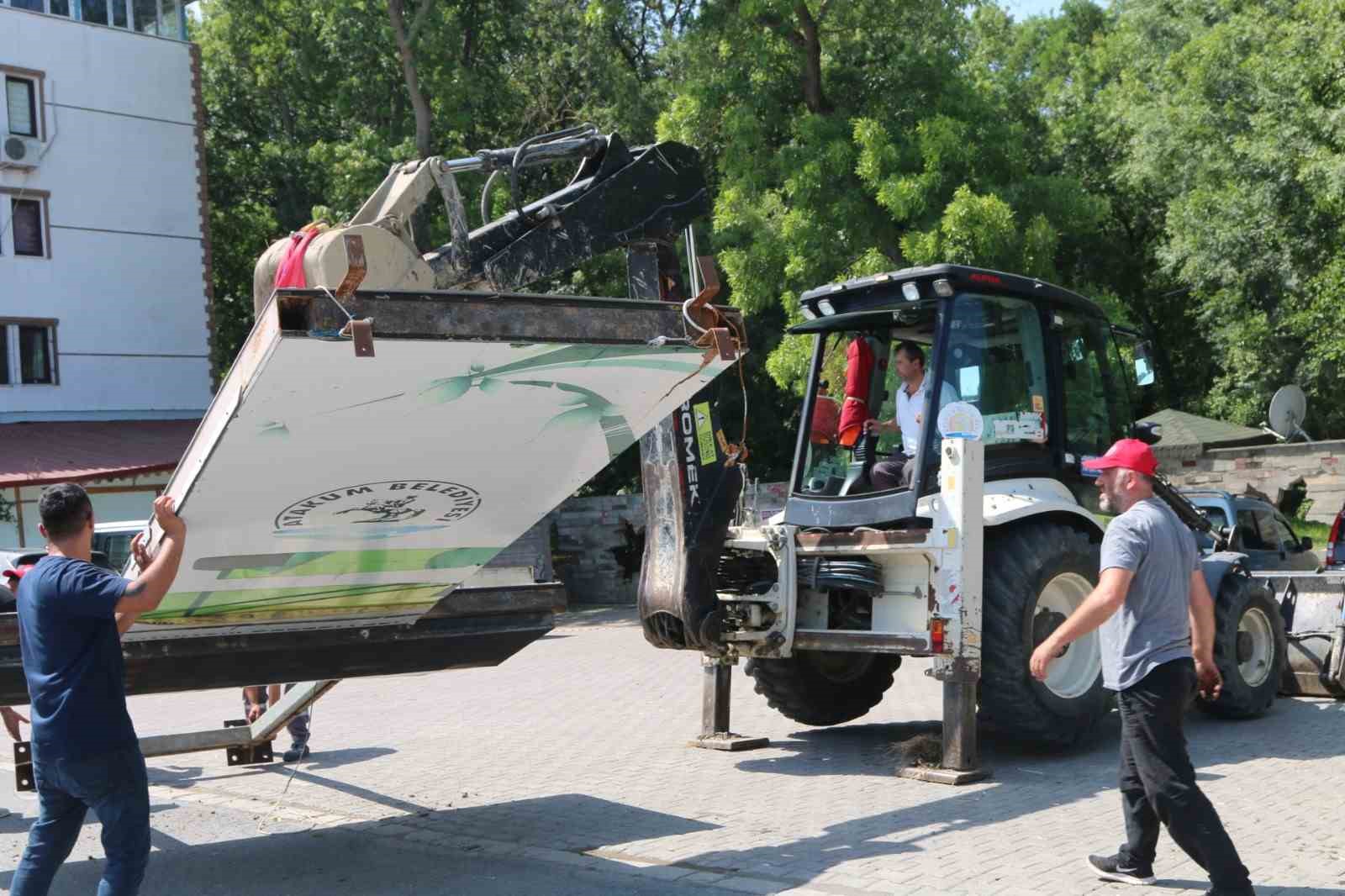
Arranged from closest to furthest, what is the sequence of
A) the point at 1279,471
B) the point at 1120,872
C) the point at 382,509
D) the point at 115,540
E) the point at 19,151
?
the point at 1120,872 → the point at 382,509 → the point at 115,540 → the point at 1279,471 → the point at 19,151

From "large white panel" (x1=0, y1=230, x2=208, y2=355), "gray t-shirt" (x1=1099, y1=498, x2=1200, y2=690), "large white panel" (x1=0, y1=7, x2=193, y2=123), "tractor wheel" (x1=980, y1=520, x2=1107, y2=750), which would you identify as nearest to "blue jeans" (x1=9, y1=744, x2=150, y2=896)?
"gray t-shirt" (x1=1099, y1=498, x2=1200, y2=690)

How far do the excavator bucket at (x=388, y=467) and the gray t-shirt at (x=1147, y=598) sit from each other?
86.3 inches

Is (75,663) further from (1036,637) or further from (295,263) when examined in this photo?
(1036,637)

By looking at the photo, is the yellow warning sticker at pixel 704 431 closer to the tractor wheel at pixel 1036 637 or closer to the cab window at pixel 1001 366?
the cab window at pixel 1001 366

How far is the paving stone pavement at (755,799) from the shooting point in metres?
6.70

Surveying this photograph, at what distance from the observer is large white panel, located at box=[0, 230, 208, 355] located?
30031 millimetres

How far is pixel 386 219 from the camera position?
7.15 metres

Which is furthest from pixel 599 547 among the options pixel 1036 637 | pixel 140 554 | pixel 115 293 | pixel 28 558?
pixel 140 554

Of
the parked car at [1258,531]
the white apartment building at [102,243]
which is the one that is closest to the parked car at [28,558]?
the parked car at [1258,531]

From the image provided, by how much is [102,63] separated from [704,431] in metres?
25.8

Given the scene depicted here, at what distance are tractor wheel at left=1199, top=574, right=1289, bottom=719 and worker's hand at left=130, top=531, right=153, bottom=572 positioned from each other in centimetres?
688

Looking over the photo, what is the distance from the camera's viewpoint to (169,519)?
614 cm

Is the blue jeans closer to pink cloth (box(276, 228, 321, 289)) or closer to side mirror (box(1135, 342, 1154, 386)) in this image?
pink cloth (box(276, 228, 321, 289))

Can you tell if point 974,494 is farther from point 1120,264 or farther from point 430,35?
point 1120,264
